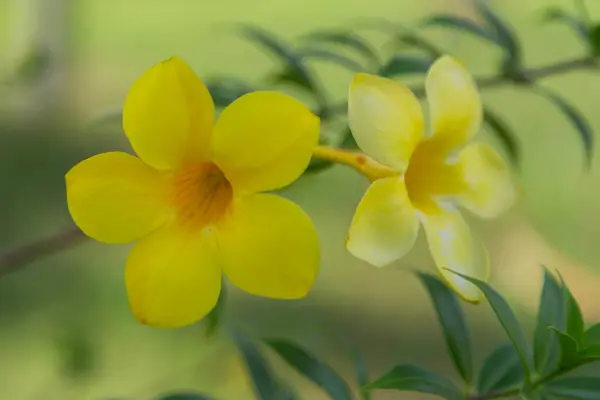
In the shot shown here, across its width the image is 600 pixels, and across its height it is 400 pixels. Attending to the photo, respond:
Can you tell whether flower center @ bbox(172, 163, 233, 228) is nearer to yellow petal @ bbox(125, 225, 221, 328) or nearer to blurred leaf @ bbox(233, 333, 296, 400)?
yellow petal @ bbox(125, 225, 221, 328)

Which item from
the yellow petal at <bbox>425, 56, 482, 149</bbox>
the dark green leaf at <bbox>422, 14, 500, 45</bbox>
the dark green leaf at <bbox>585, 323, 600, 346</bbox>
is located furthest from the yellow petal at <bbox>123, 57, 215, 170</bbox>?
the dark green leaf at <bbox>422, 14, 500, 45</bbox>

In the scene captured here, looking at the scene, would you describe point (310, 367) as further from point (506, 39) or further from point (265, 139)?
point (506, 39)

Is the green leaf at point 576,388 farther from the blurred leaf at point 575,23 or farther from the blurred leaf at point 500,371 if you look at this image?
the blurred leaf at point 575,23

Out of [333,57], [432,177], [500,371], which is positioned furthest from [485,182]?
[333,57]

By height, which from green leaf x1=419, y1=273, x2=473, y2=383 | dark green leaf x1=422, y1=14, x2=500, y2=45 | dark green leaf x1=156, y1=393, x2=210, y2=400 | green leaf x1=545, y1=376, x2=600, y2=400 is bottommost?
dark green leaf x1=156, y1=393, x2=210, y2=400

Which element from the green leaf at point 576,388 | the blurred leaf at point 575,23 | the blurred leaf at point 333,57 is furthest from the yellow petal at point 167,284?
the blurred leaf at point 575,23

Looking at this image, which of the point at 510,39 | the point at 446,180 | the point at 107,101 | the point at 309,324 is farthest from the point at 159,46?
the point at 446,180
